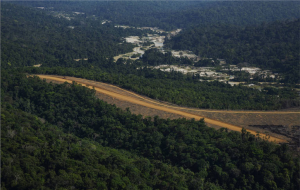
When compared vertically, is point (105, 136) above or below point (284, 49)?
below

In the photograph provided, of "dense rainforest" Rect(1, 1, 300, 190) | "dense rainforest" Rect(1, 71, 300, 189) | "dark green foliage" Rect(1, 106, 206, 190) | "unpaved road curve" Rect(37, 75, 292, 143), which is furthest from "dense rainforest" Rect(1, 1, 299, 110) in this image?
"dark green foliage" Rect(1, 106, 206, 190)

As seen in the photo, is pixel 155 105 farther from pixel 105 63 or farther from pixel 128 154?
pixel 105 63

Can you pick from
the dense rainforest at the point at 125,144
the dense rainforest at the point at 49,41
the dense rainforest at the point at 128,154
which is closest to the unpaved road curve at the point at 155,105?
the dense rainforest at the point at 125,144

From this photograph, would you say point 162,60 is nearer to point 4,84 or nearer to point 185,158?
point 4,84

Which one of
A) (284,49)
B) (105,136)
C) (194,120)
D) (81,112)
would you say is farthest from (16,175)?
(284,49)

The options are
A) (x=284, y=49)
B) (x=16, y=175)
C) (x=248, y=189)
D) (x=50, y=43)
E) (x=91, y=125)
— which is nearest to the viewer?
(x=16, y=175)

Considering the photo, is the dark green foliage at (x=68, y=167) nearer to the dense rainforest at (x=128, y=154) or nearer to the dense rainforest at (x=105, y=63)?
the dense rainforest at (x=128, y=154)

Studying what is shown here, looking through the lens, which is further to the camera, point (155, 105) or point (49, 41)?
point (49, 41)

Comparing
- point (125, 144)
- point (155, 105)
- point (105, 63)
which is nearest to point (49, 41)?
point (105, 63)

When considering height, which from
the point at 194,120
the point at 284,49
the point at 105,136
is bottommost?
the point at 105,136
